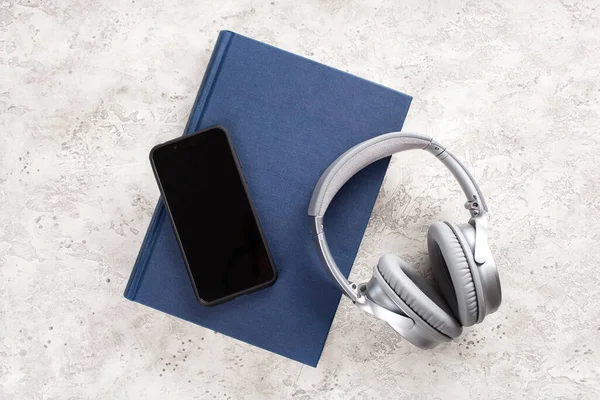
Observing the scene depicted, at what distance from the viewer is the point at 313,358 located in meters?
0.60

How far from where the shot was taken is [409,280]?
55 cm

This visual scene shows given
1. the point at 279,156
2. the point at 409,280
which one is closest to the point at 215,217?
the point at 279,156

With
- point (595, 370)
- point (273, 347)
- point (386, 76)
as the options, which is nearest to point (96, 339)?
point (273, 347)

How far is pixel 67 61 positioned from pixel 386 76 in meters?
0.42

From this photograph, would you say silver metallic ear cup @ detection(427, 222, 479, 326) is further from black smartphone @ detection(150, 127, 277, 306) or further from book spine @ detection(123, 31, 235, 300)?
book spine @ detection(123, 31, 235, 300)

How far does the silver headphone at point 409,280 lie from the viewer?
0.54 meters

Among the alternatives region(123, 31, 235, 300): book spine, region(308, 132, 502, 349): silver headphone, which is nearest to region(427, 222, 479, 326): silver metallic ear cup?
Result: region(308, 132, 502, 349): silver headphone

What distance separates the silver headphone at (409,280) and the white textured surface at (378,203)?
133 mm

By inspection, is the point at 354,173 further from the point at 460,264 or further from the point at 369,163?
the point at 460,264

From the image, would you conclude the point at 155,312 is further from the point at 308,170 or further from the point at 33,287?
the point at 308,170

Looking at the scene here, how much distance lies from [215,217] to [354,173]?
0.15 metres

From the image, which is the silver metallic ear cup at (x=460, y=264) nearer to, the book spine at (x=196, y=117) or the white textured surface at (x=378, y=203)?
the white textured surface at (x=378, y=203)

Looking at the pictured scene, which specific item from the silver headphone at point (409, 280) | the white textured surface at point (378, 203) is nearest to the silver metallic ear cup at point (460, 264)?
the silver headphone at point (409, 280)

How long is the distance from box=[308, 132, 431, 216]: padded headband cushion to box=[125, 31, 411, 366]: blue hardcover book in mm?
40
